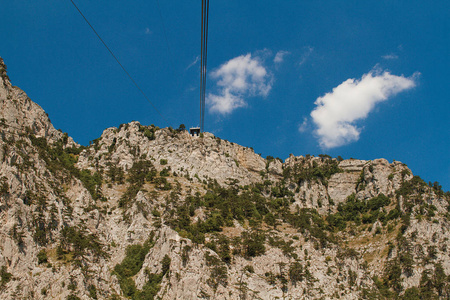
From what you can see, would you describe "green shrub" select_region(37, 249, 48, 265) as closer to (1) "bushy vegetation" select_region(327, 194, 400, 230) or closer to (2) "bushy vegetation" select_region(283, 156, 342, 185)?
(1) "bushy vegetation" select_region(327, 194, 400, 230)

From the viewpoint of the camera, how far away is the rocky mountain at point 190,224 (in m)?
58.2

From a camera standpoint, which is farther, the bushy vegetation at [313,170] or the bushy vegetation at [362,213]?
the bushy vegetation at [313,170]

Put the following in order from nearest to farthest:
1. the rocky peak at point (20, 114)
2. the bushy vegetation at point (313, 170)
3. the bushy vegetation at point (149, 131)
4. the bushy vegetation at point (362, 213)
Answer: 1. the rocky peak at point (20, 114)
2. the bushy vegetation at point (362, 213)
3. the bushy vegetation at point (149, 131)
4. the bushy vegetation at point (313, 170)

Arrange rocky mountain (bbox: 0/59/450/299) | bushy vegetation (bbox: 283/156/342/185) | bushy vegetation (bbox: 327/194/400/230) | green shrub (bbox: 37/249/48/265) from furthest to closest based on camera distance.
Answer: bushy vegetation (bbox: 283/156/342/185) < bushy vegetation (bbox: 327/194/400/230) < rocky mountain (bbox: 0/59/450/299) < green shrub (bbox: 37/249/48/265)

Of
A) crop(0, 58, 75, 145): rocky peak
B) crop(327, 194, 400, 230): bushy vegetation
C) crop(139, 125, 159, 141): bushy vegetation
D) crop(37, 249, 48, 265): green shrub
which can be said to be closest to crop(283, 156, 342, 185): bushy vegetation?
crop(327, 194, 400, 230): bushy vegetation

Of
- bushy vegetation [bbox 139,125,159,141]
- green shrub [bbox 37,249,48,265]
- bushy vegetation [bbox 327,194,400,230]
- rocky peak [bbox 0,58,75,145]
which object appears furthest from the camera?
bushy vegetation [bbox 139,125,159,141]

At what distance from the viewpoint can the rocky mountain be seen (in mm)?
58156

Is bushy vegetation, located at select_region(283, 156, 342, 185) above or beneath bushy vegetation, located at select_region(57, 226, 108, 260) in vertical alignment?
above

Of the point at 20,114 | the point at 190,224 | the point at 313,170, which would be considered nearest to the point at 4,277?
the point at 190,224

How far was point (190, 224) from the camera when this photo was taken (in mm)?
73688

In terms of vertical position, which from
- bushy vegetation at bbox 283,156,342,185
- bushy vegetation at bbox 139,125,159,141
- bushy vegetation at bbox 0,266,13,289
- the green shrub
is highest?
bushy vegetation at bbox 139,125,159,141

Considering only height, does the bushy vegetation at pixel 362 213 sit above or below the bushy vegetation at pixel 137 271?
above

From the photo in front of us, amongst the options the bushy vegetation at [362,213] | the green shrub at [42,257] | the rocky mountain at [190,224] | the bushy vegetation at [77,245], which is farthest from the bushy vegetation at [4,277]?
the bushy vegetation at [362,213]

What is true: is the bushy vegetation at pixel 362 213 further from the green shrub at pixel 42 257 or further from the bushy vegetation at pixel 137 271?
the green shrub at pixel 42 257
